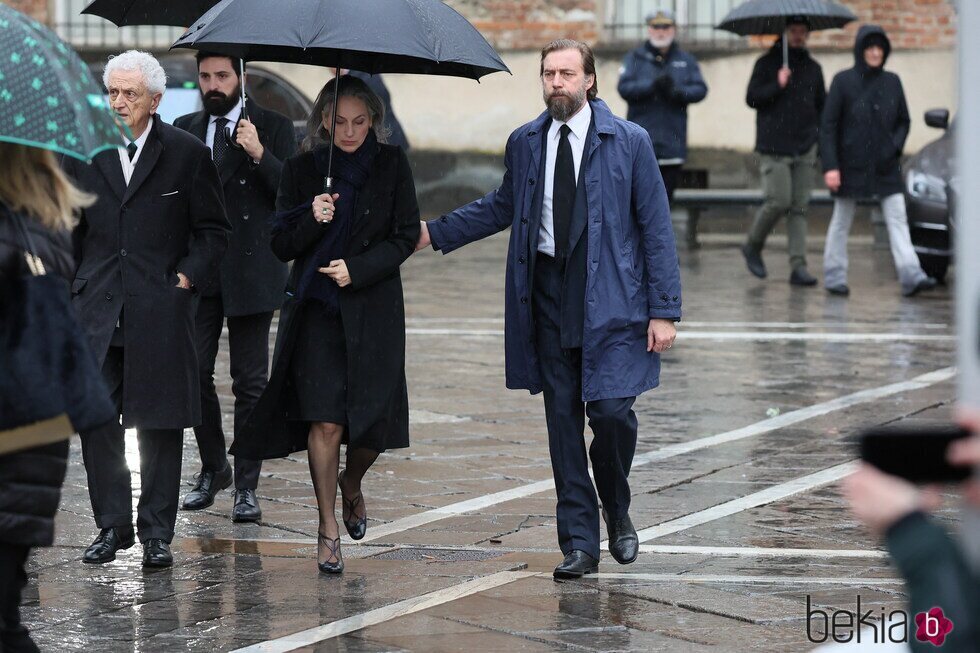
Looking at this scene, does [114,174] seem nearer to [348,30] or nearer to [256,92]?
[348,30]

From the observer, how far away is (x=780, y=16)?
Result: 15.1 metres

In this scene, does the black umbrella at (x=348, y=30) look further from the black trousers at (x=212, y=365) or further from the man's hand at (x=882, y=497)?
the man's hand at (x=882, y=497)

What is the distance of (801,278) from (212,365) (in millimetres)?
8555

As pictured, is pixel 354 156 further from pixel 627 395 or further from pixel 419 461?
pixel 419 461

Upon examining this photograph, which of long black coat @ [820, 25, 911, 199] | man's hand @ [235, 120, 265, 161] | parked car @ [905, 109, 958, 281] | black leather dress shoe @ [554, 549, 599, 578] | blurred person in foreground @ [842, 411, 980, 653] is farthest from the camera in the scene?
parked car @ [905, 109, 958, 281]

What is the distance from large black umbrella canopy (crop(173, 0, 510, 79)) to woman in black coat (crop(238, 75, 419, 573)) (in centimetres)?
29

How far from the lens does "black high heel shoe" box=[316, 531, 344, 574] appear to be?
5.89 meters

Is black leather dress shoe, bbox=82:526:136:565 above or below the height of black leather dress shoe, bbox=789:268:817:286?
above

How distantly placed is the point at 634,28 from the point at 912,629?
758 inches

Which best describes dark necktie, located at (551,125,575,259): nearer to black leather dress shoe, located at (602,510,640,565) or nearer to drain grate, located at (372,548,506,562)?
black leather dress shoe, located at (602,510,640,565)

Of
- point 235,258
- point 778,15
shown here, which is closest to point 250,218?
point 235,258

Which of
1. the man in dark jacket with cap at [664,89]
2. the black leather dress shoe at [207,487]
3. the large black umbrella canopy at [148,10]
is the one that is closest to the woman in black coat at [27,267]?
the black leather dress shoe at [207,487]

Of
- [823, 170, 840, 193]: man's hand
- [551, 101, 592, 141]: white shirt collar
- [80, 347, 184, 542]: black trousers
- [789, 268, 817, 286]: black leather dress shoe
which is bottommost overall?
[789, 268, 817, 286]: black leather dress shoe

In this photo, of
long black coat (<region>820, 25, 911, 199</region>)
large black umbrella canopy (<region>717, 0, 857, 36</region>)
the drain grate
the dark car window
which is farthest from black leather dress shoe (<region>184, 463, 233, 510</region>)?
large black umbrella canopy (<region>717, 0, 857, 36</region>)
